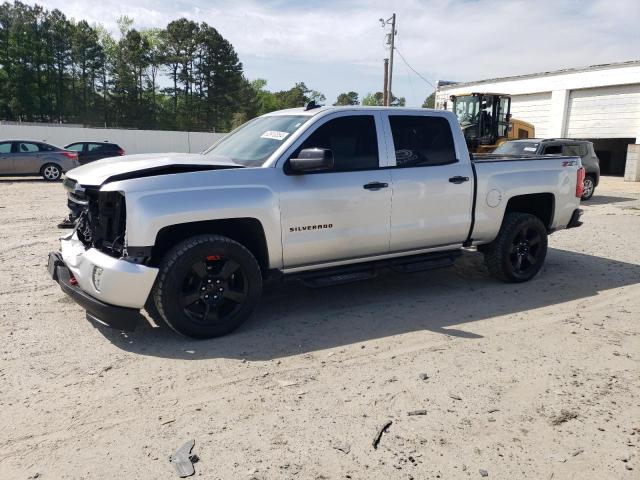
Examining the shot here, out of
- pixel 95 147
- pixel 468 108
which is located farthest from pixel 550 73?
pixel 95 147

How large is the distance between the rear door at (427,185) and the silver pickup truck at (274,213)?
0.01 meters

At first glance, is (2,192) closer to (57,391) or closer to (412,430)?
(57,391)

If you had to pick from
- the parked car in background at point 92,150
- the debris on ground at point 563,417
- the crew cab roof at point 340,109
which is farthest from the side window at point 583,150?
the parked car in background at point 92,150

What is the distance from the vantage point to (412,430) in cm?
308

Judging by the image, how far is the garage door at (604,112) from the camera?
24.8 metres

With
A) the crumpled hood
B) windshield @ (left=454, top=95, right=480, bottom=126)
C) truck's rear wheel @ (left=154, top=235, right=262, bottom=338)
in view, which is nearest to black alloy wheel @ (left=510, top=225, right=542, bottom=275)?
truck's rear wheel @ (left=154, top=235, right=262, bottom=338)

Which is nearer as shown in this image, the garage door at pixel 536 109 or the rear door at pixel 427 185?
the rear door at pixel 427 185

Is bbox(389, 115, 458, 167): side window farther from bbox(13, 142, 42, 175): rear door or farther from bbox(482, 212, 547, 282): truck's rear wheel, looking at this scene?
bbox(13, 142, 42, 175): rear door

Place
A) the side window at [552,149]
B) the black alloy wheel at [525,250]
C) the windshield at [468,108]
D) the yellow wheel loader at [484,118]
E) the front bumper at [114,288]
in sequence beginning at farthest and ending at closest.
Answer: the windshield at [468,108]
the yellow wheel loader at [484,118]
the side window at [552,149]
the black alloy wheel at [525,250]
the front bumper at [114,288]

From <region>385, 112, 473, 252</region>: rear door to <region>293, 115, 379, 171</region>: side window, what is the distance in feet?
0.73

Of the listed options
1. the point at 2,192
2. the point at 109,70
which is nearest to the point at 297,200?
the point at 2,192

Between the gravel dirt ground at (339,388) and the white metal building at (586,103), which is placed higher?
the white metal building at (586,103)

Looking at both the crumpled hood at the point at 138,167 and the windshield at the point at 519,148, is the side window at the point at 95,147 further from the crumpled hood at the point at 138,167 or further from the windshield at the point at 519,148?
the crumpled hood at the point at 138,167

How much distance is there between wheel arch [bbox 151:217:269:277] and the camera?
170 inches
